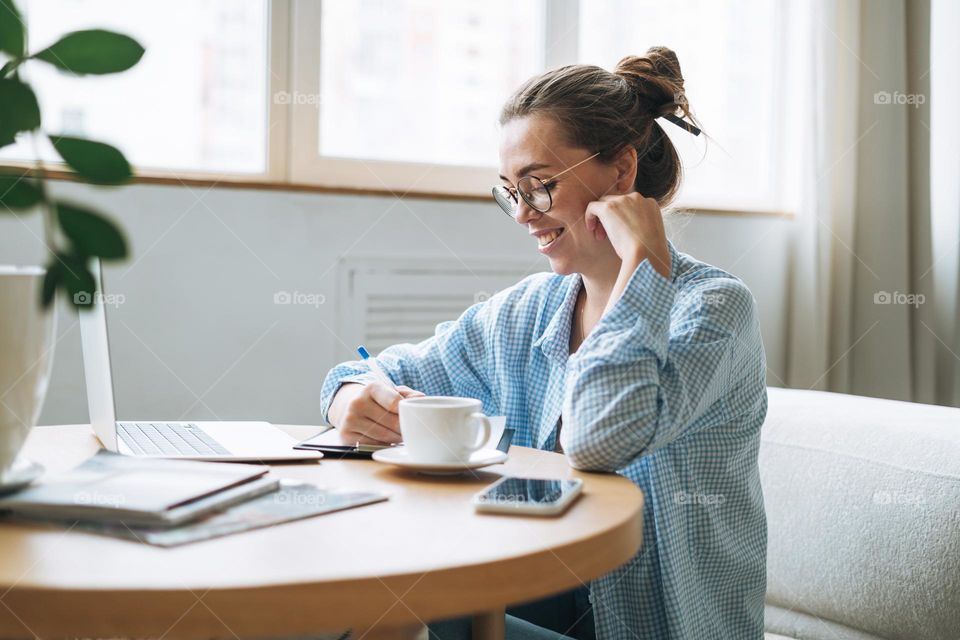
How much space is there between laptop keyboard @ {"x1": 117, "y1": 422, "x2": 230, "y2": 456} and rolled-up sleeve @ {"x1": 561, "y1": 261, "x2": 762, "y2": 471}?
41 cm

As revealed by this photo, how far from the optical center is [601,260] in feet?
4.43

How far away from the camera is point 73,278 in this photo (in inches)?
25.9

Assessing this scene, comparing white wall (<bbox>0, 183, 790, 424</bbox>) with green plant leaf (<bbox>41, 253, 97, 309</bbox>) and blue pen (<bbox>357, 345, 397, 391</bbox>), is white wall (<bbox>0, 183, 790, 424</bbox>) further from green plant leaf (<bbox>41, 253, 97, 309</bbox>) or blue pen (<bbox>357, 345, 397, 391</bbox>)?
green plant leaf (<bbox>41, 253, 97, 309</bbox>)

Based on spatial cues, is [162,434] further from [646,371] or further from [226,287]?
[226,287]

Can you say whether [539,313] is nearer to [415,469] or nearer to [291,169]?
[415,469]

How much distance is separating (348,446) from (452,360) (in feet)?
1.31

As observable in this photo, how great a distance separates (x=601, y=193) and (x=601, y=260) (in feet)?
0.33

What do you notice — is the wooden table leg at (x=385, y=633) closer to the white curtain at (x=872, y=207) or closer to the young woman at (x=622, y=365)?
the young woman at (x=622, y=365)

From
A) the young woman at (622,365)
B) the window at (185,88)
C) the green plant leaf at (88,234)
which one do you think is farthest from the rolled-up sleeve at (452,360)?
the window at (185,88)

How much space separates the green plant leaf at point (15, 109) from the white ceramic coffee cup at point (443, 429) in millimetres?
451

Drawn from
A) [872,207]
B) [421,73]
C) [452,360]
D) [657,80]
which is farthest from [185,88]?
[872,207]

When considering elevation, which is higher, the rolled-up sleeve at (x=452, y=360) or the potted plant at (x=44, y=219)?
the potted plant at (x=44, y=219)

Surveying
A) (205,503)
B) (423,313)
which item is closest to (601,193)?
(205,503)

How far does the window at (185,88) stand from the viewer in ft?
7.09
